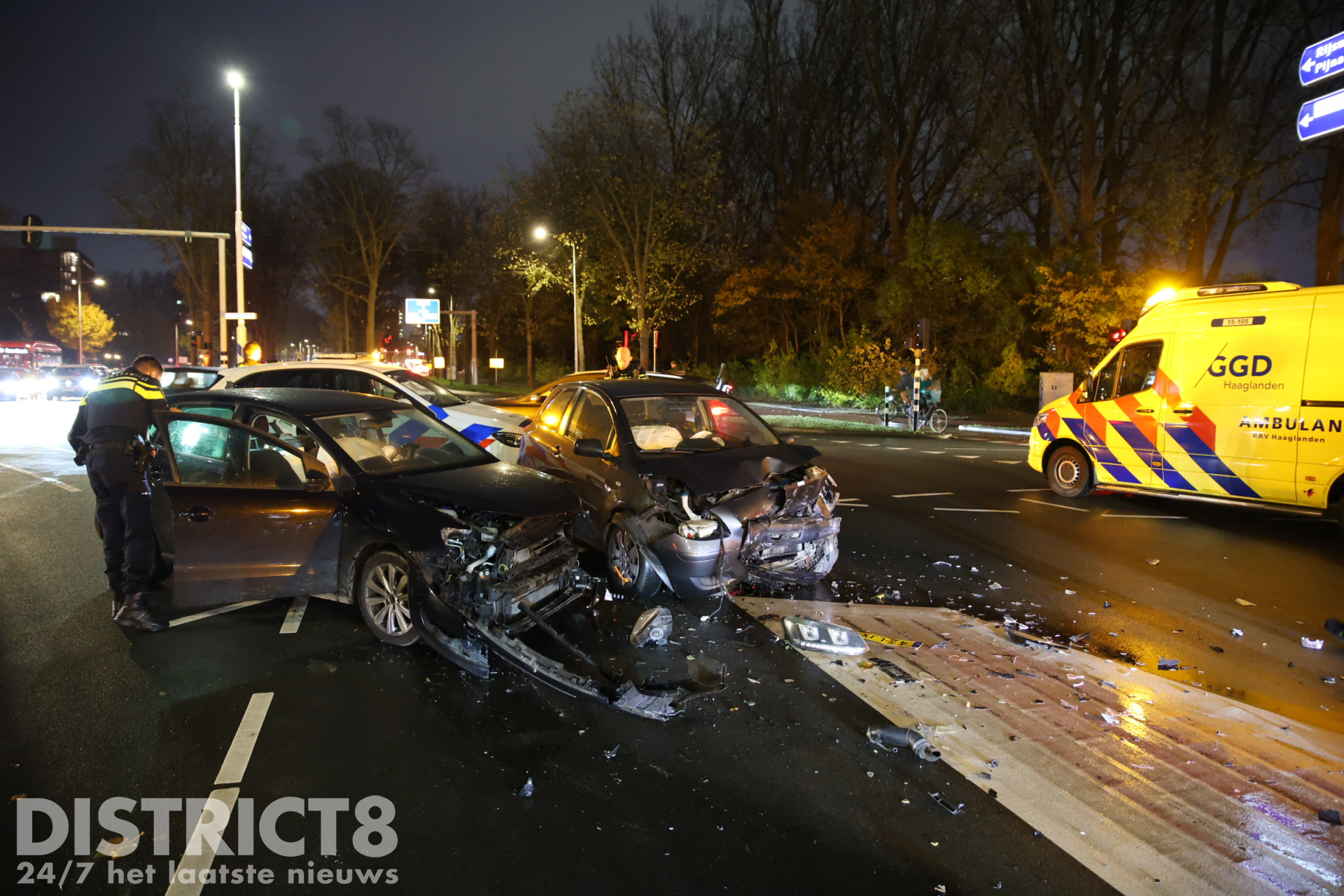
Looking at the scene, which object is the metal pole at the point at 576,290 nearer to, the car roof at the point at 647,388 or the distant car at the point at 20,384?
the distant car at the point at 20,384

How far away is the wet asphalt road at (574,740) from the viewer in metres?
3.13

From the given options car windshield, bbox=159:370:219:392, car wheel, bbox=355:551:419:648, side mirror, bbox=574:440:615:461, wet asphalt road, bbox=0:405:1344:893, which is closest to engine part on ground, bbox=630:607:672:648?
wet asphalt road, bbox=0:405:1344:893

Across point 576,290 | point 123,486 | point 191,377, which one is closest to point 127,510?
point 123,486

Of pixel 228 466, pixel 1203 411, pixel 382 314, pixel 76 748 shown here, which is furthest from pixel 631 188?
pixel 382 314

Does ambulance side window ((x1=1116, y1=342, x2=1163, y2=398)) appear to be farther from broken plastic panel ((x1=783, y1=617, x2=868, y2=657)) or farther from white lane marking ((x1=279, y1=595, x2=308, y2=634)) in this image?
white lane marking ((x1=279, y1=595, x2=308, y2=634))

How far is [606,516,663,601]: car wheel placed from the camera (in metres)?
6.24

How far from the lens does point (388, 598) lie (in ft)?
Result: 17.0

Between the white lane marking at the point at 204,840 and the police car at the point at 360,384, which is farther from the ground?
the police car at the point at 360,384

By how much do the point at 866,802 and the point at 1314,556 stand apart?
691 centimetres

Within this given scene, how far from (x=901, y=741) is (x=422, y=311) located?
5744cm

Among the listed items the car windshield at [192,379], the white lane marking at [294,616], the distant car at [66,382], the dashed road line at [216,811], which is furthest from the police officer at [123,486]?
the distant car at [66,382]

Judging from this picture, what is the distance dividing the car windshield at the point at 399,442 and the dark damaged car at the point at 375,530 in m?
0.02

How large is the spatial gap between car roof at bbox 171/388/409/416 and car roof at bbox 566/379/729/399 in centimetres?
175

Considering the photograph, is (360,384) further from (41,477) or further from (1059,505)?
(1059,505)
